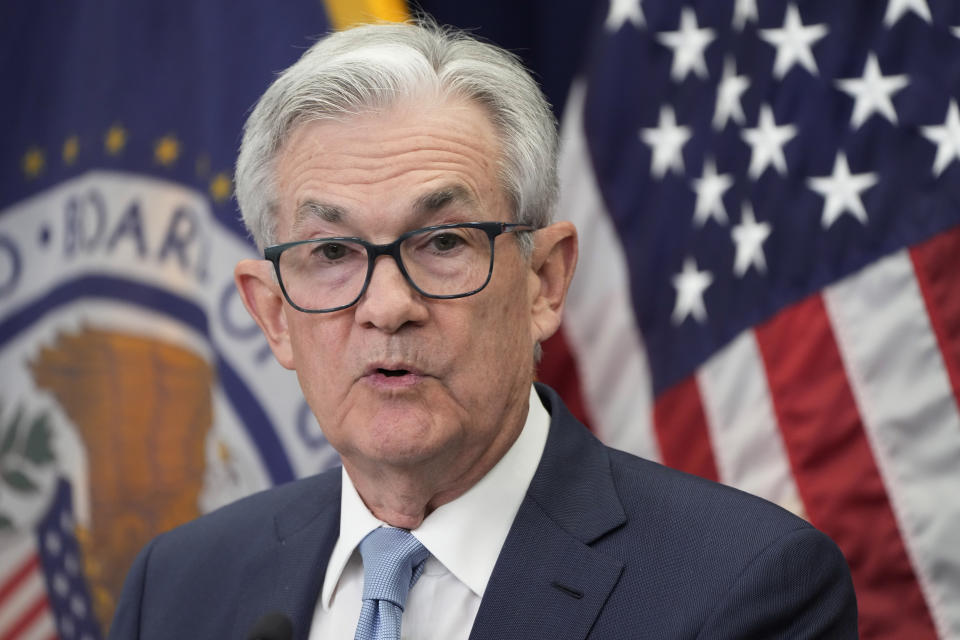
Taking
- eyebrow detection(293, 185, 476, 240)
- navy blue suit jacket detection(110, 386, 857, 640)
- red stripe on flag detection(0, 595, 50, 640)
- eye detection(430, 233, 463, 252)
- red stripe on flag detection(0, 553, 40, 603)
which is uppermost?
eyebrow detection(293, 185, 476, 240)

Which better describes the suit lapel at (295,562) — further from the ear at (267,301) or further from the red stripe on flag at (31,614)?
the red stripe on flag at (31,614)

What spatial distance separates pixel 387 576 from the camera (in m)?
1.60

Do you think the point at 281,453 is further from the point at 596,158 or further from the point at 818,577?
the point at 818,577

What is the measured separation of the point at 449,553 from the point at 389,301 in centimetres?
43

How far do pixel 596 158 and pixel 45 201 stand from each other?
6.33ft

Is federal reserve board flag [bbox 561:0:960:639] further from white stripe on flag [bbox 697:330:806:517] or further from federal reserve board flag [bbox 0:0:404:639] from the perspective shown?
federal reserve board flag [bbox 0:0:404:639]

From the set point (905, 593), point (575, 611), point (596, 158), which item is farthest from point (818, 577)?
point (596, 158)

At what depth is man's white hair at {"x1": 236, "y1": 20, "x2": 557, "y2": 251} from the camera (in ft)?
5.31

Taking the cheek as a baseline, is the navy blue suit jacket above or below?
below

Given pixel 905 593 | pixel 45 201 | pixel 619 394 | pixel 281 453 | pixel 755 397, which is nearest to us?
pixel 905 593

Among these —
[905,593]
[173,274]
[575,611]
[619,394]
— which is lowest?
[905,593]

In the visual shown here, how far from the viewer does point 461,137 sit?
163cm

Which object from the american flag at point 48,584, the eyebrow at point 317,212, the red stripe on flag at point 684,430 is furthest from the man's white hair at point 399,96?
the american flag at point 48,584

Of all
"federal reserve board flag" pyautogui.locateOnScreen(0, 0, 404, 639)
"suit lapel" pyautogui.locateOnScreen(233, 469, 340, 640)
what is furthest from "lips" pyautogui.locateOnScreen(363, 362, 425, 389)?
"federal reserve board flag" pyautogui.locateOnScreen(0, 0, 404, 639)
